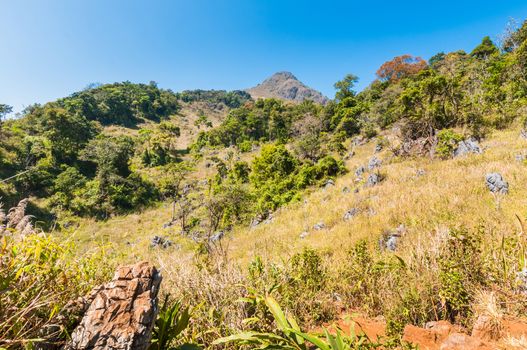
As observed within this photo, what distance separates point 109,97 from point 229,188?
55.3 m

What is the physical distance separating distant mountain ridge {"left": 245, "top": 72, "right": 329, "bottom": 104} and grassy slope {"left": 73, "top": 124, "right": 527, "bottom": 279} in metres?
138

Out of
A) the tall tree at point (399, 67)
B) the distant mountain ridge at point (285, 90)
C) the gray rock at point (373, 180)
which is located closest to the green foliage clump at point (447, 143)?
the gray rock at point (373, 180)

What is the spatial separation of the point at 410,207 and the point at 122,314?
774 cm

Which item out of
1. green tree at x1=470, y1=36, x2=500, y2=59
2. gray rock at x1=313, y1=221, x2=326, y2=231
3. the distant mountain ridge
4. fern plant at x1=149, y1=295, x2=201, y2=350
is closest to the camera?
fern plant at x1=149, y1=295, x2=201, y2=350

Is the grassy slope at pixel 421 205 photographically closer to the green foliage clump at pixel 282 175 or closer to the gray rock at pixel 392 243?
the gray rock at pixel 392 243

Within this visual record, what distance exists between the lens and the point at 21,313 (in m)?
1.24

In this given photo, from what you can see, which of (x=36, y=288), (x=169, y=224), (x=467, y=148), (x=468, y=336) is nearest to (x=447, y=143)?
(x=467, y=148)

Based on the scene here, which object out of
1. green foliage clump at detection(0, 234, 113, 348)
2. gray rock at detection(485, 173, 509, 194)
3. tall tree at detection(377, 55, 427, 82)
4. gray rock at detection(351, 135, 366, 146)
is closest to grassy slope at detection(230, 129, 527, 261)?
gray rock at detection(485, 173, 509, 194)

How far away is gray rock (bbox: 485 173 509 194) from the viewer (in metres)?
6.59

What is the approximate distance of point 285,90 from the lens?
154 m

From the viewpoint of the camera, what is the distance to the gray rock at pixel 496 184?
6590 mm

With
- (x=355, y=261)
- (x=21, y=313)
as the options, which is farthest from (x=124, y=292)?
(x=355, y=261)

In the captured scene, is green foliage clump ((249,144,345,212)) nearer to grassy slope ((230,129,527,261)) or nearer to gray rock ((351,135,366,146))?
grassy slope ((230,129,527,261))

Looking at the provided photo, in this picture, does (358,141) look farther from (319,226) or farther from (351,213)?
(319,226)
